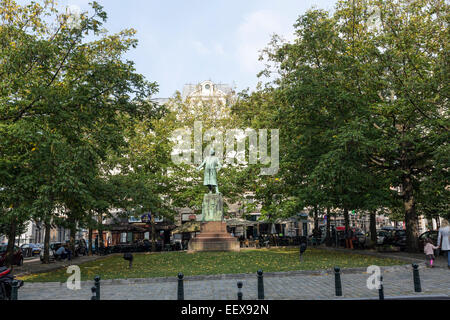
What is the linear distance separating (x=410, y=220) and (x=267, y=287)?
13680 millimetres

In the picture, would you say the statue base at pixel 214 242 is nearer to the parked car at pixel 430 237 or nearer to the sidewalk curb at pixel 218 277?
the sidewalk curb at pixel 218 277

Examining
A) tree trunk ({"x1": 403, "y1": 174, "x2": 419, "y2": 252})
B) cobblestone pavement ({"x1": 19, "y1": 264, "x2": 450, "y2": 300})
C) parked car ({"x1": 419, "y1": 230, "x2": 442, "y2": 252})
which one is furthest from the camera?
parked car ({"x1": 419, "y1": 230, "x2": 442, "y2": 252})

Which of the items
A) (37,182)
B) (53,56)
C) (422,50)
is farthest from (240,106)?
(37,182)

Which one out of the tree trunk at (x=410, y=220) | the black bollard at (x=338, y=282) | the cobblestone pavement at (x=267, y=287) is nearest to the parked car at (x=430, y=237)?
the tree trunk at (x=410, y=220)

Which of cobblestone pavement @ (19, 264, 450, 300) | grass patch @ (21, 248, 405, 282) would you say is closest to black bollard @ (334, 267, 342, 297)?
cobblestone pavement @ (19, 264, 450, 300)

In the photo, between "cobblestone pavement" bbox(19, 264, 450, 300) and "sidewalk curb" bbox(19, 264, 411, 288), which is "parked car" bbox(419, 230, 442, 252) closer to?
"cobblestone pavement" bbox(19, 264, 450, 300)

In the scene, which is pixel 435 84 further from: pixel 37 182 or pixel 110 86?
pixel 37 182

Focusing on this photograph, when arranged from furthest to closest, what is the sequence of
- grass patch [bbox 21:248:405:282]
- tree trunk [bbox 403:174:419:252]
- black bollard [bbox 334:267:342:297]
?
tree trunk [bbox 403:174:419:252] < grass patch [bbox 21:248:405:282] < black bollard [bbox 334:267:342:297]

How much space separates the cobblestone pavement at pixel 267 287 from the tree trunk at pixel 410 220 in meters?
7.55

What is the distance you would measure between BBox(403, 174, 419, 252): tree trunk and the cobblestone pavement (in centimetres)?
755

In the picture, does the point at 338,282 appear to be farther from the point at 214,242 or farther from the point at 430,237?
the point at 430,237

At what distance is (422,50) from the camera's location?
1969 centimetres

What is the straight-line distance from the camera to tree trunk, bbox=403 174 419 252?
20.0 meters

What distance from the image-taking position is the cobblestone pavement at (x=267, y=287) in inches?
356
